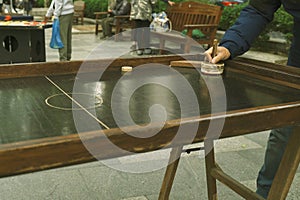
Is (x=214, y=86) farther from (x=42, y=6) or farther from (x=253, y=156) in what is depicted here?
(x=42, y=6)

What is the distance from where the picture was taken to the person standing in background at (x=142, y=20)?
6.77 meters

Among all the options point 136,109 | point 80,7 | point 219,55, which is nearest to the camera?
point 136,109

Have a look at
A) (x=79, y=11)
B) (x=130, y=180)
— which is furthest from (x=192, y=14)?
(x=79, y=11)

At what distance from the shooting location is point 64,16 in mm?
5566

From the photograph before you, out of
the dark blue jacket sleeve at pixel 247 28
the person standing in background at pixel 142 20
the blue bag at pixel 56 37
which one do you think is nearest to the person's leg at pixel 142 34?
the person standing in background at pixel 142 20

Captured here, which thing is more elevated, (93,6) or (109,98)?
(109,98)

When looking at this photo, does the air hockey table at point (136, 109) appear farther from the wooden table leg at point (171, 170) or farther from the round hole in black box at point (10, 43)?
the round hole in black box at point (10, 43)

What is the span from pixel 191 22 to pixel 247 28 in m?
4.52

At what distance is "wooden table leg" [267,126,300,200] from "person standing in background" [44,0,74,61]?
4404 mm

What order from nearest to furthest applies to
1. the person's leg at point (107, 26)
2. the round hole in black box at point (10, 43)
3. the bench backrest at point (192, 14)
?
the round hole in black box at point (10, 43)
the bench backrest at point (192, 14)
the person's leg at point (107, 26)

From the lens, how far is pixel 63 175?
8.59 feet

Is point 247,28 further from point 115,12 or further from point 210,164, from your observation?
point 115,12

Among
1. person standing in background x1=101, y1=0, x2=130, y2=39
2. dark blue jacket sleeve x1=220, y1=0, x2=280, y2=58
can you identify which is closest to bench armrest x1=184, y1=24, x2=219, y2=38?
person standing in background x1=101, y1=0, x2=130, y2=39

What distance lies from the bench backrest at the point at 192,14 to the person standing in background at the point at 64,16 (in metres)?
1.85
